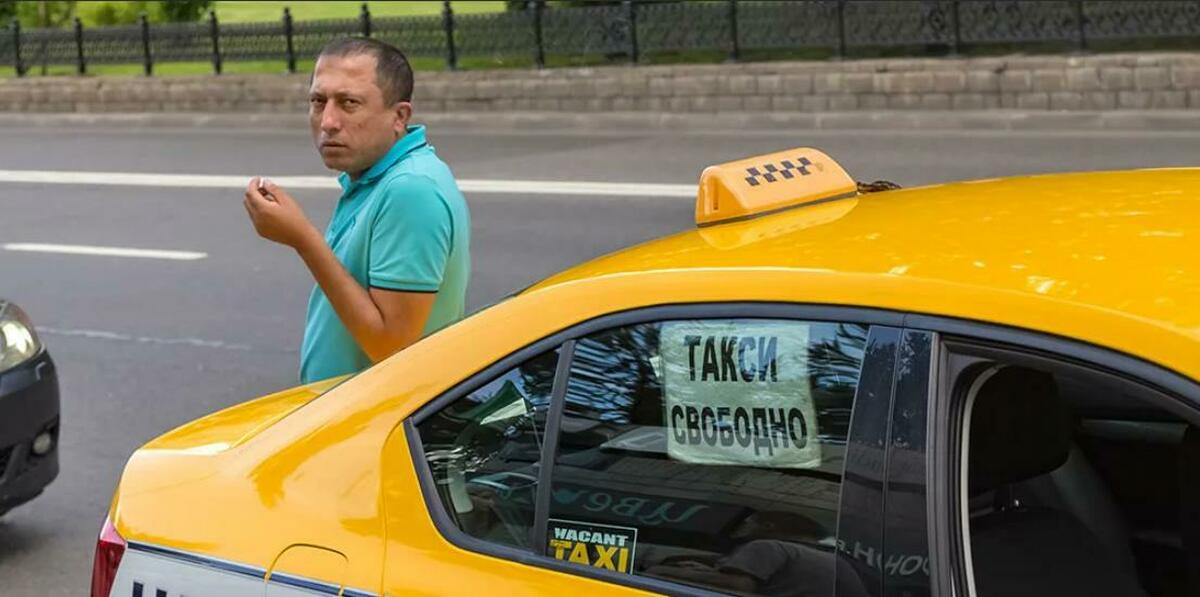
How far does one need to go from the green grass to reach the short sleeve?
119 feet

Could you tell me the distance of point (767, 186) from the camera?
A: 9.90 feet

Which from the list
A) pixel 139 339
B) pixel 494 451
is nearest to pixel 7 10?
pixel 139 339

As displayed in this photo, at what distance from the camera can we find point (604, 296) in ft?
8.70

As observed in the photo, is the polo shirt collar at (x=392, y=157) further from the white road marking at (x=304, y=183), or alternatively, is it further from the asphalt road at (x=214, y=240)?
the white road marking at (x=304, y=183)

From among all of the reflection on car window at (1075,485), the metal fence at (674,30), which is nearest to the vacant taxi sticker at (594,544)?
the reflection on car window at (1075,485)

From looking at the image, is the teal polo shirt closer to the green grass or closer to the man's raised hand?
the man's raised hand

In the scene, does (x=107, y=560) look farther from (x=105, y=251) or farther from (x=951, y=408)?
(x=105, y=251)

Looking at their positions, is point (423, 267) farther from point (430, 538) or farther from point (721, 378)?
point (721, 378)

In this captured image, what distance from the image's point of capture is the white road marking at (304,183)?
1487 cm

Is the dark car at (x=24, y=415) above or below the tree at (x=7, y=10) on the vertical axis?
below

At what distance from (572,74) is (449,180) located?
17.2 m

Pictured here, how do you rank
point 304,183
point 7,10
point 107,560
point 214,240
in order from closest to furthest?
point 107,560
point 214,240
point 304,183
point 7,10

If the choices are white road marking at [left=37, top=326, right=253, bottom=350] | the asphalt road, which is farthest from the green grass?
white road marking at [left=37, top=326, right=253, bottom=350]

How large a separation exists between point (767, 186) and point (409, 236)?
1.04 meters
